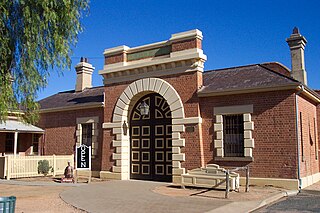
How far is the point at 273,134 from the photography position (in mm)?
13297

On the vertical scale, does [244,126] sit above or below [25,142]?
above

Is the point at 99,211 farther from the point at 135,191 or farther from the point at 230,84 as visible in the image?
the point at 230,84

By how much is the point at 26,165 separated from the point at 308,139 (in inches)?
511

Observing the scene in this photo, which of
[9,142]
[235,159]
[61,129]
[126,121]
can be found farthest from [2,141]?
[235,159]

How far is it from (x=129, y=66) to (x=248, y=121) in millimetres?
6071

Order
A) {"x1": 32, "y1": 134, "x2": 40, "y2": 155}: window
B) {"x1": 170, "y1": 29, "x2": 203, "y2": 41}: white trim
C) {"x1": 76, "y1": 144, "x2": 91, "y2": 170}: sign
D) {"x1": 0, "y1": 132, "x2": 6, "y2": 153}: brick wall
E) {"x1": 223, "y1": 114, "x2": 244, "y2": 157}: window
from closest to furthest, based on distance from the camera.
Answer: {"x1": 223, "y1": 114, "x2": 244, "y2": 157}: window → {"x1": 170, "y1": 29, "x2": 203, "y2": 41}: white trim → {"x1": 76, "y1": 144, "x2": 91, "y2": 170}: sign → {"x1": 0, "y1": 132, "x2": 6, "y2": 153}: brick wall → {"x1": 32, "y1": 134, "x2": 40, "y2": 155}: window

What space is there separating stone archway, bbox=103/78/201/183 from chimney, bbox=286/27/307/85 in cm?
580

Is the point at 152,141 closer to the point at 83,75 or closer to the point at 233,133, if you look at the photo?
the point at 233,133

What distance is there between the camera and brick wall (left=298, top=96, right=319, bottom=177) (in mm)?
13758

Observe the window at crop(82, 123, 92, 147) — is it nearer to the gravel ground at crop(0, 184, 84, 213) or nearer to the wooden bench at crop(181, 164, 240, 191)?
the gravel ground at crop(0, 184, 84, 213)

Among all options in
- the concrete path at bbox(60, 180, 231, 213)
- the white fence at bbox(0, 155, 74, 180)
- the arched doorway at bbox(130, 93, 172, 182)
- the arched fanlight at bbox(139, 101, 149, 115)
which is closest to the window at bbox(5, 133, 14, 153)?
the white fence at bbox(0, 155, 74, 180)

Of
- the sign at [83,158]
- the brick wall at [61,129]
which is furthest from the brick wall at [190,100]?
the brick wall at [61,129]

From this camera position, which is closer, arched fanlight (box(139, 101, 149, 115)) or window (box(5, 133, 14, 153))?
arched fanlight (box(139, 101, 149, 115))

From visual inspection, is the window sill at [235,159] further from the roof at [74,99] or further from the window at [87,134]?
the window at [87,134]
